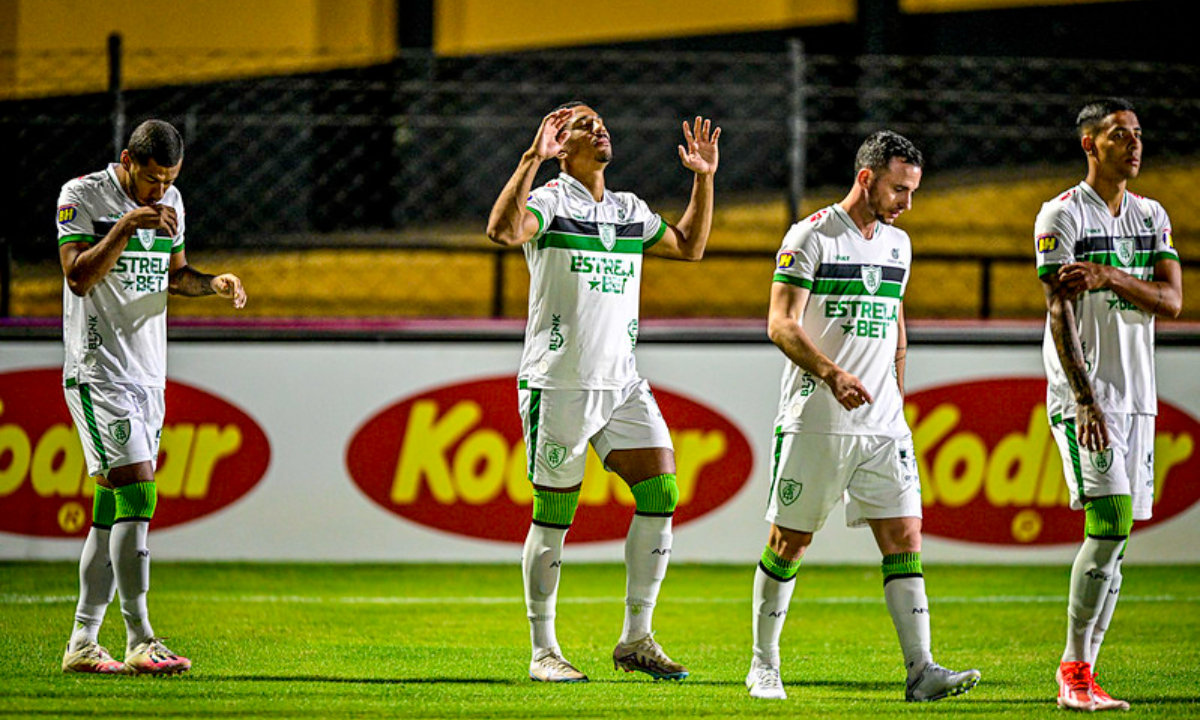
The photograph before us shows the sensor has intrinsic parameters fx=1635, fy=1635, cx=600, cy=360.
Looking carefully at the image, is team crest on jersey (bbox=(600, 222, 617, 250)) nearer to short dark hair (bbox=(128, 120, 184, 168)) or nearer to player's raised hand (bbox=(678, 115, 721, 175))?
player's raised hand (bbox=(678, 115, 721, 175))

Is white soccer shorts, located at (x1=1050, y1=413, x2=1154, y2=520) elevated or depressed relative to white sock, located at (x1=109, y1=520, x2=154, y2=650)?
elevated

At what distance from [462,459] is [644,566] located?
3603 mm

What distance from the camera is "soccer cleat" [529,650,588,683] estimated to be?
19.7 ft

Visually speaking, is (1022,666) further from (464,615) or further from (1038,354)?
(1038,354)

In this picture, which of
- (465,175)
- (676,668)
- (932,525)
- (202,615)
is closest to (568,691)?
(676,668)

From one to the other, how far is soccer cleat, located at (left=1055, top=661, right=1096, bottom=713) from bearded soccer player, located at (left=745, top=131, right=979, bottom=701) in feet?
1.51

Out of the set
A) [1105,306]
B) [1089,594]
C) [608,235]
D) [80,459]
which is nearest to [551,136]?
[608,235]

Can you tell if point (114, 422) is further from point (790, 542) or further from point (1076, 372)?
point (1076, 372)

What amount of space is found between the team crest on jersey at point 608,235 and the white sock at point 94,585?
7.25 feet

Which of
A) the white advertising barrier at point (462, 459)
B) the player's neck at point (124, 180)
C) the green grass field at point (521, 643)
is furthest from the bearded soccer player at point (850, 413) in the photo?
the white advertising barrier at point (462, 459)

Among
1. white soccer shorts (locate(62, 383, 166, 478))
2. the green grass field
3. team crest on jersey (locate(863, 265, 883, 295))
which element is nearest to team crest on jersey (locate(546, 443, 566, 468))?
the green grass field

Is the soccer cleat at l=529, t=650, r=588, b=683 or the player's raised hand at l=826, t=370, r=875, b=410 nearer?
the player's raised hand at l=826, t=370, r=875, b=410

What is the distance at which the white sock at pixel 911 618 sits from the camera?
5543 mm

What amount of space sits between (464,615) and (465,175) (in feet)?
20.0
